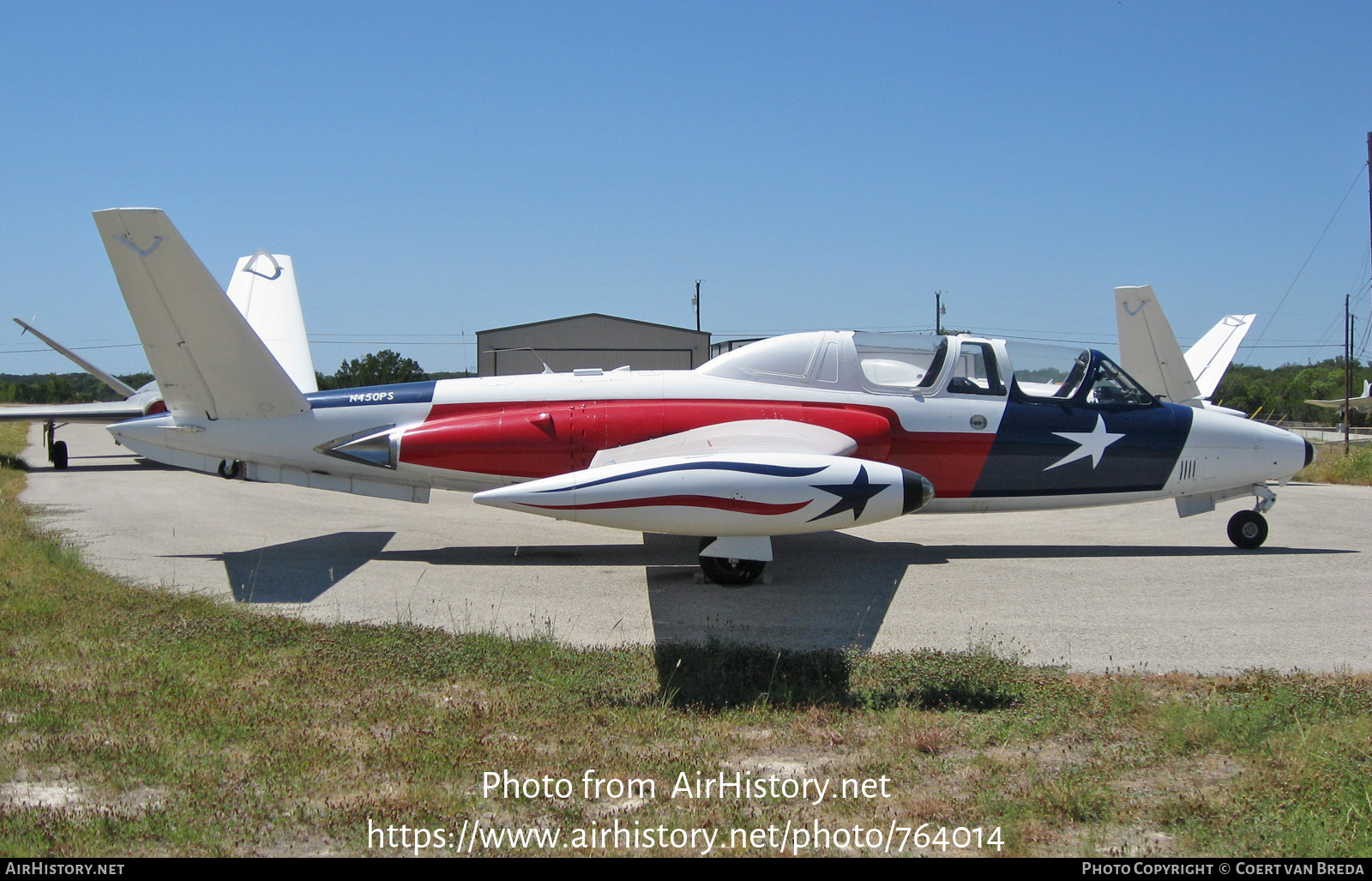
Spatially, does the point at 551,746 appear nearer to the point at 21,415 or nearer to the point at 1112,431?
the point at 1112,431

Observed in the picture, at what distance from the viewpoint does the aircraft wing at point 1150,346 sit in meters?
17.5

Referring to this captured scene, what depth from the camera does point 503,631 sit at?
7.29 meters

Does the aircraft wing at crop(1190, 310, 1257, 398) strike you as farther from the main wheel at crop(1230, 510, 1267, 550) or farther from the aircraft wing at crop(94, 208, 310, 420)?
the aircraft wing at crop(94, 208, 310, 420)

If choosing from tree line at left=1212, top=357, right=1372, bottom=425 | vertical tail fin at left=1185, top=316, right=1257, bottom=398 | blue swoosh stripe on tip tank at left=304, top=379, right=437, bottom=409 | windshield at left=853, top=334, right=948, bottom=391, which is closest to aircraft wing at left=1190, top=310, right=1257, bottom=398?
vertical tail fin at left=1185, top=316, right=1257, bottom=398

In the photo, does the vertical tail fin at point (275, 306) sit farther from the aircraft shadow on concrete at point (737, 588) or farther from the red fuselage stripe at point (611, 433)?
the red fuselage stripe at point (611, 433)

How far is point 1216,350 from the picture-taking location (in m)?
22.4

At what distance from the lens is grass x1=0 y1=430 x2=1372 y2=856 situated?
3.94 meters

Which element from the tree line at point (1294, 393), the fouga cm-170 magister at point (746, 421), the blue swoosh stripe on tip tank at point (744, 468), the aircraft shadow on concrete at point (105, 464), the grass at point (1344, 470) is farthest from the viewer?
the tree line at point (1294, 393)

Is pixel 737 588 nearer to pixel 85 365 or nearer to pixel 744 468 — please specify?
pixel 744 468

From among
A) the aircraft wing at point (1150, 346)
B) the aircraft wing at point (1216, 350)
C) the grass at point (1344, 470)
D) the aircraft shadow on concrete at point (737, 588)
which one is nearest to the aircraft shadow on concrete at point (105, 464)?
the aircraft shadow on concrete at point (737, 588)

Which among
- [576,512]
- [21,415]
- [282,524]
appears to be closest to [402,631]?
[576,512]

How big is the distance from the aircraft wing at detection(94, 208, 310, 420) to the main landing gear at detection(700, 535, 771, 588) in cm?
530

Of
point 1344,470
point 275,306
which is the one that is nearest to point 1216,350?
point 1344,470

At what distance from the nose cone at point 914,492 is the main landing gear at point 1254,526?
19.5ft
